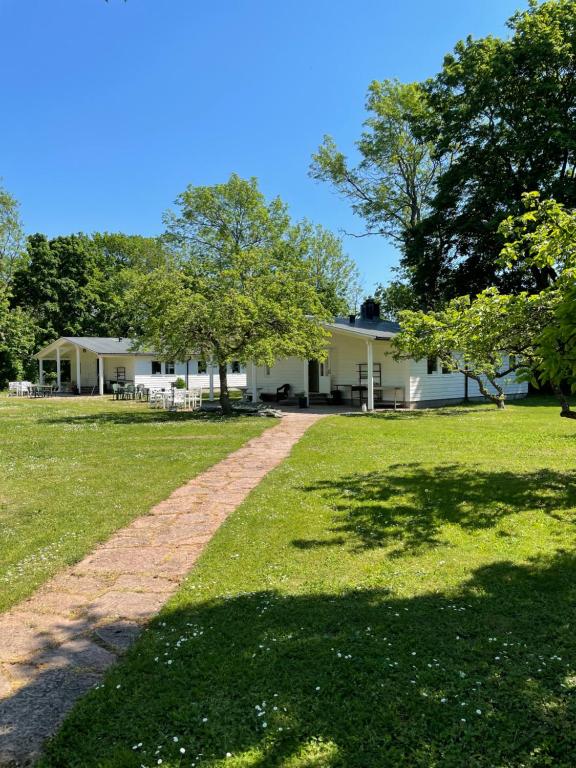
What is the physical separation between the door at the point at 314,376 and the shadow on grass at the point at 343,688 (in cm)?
2022

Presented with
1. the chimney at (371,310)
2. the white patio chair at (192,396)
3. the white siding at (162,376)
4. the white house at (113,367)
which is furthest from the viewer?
the white siding at (162,376)

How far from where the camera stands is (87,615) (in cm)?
369

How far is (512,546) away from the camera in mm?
4910

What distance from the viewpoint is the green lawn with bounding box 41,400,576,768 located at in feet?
7.63

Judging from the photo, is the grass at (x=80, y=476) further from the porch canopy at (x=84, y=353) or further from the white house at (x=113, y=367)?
the white house at (x=113, y=367)

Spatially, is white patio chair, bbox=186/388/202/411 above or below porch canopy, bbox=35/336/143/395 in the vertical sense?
below

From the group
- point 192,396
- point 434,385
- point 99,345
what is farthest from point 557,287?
point 99,345

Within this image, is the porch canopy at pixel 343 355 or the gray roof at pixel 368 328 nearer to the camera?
the gray roof at pixel 368 328

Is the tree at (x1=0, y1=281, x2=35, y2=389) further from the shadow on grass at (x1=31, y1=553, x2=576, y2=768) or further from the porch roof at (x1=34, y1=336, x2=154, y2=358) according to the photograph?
the shadow on grass at (x1=31, y1=553, x2=576, y2=768)

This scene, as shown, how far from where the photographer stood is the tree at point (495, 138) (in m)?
22.2

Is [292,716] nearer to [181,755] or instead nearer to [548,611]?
[181,755]

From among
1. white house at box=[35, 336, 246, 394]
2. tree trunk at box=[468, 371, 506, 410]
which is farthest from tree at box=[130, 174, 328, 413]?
white house at box=[35, 336, 246, 394]

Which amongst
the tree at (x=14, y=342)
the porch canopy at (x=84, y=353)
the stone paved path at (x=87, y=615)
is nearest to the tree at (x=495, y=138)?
the porch canopy at (x=84, y=353)

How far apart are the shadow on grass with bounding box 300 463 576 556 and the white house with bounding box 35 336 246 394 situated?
969 inches
